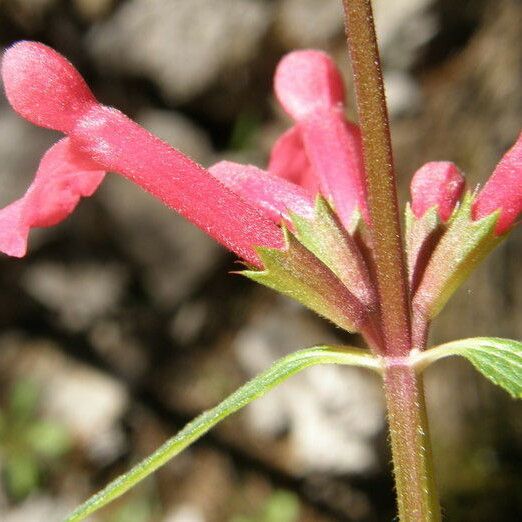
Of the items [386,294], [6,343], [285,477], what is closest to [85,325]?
[6,343]

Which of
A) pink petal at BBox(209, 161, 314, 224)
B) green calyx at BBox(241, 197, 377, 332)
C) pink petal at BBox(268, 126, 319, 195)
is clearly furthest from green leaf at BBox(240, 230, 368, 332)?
pink petal at BBox(268, 126, 319, 195)

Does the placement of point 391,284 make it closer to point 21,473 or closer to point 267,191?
point 267,191

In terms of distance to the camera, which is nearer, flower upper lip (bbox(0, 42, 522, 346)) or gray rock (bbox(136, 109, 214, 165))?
flower upper lip (bbox(0, 42, 522, 346))

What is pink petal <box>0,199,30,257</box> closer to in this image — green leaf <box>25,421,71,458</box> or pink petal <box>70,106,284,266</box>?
pink petal <box>70,106,284,266</box>

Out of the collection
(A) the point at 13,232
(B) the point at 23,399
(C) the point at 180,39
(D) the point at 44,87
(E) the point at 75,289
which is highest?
(C) the point at 180,39

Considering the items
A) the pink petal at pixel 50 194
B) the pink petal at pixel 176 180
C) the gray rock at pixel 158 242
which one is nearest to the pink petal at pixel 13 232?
the pink petal at pixel 50 194

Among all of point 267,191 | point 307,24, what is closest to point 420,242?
point 267,191
